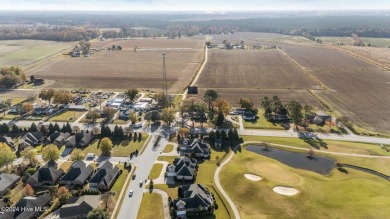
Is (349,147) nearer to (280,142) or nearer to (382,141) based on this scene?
(382,141)

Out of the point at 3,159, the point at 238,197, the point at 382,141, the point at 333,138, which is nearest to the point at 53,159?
the point at 3,159

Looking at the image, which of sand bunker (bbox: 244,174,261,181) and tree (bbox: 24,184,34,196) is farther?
sand bunker (bbox: 244,174,261,181)

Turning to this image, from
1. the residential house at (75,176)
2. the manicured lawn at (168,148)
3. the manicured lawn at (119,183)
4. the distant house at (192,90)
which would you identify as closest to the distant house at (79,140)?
the residential house at (75,176)

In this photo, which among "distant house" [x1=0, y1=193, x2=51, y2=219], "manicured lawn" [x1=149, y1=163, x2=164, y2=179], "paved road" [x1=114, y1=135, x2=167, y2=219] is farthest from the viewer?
"manicured lawn" [x1=149, y1=163, x2=164, y2=179]

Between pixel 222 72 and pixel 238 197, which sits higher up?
pixel 222 72

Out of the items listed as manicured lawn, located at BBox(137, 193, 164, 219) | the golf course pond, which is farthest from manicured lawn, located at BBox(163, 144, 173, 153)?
the golf course pond

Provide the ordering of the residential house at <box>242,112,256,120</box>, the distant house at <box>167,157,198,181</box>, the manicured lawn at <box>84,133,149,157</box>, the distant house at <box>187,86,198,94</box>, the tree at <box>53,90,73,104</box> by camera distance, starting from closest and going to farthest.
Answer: the distant house at <box>167,157,198,181</box>, the manicured lawn at <box>84,133,149,157</box>, the residential house at <box>242,112,256,120</box>, the tree at <box>53,90,73,104</box>, the distant house at <box>187,86,198,94</box>

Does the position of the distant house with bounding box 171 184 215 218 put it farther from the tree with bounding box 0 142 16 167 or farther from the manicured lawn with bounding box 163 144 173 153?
the tree with bounding box 0 142 16 167
